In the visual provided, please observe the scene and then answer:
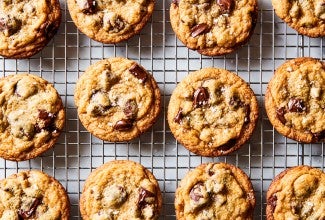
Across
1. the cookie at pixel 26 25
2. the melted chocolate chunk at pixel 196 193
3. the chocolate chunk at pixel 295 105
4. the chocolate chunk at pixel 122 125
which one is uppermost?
the cookie at pixel 26 25

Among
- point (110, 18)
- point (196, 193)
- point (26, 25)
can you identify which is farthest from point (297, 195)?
point (26, 25)

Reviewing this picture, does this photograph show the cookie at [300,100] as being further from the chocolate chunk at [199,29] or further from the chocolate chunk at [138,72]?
the chocolate chunk at [138,72]

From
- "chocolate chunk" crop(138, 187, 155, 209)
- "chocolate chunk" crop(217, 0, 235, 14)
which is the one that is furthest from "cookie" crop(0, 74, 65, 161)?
"chocolate chunk" crop(217, 0, 235, 14)

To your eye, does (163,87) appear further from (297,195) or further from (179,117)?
(297,195)

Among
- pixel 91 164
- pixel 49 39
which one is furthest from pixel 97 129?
pixel 49 39

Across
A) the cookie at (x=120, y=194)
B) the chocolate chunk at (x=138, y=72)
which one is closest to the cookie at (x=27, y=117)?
the cookie at (x=120, y=194)

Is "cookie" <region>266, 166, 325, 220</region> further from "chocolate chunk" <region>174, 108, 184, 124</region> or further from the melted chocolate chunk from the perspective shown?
"chocolate chunk" <region>174, 108, 184, 124</region>
